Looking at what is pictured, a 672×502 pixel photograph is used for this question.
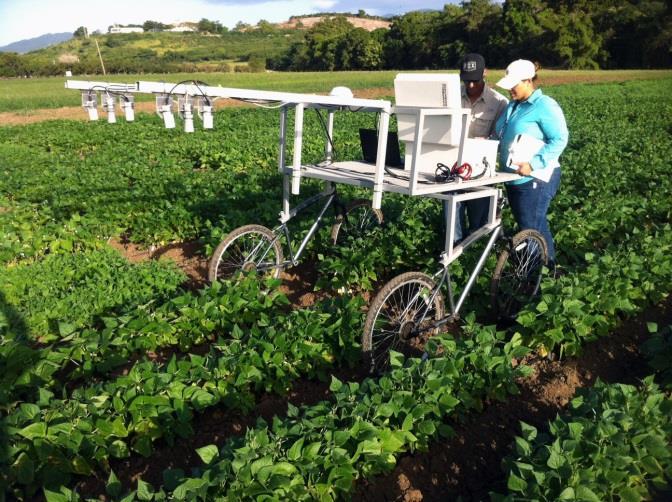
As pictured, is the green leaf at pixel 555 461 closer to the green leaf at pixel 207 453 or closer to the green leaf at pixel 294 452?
the green leaf at pixel 294 452

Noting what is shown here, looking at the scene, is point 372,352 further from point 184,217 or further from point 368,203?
point 184,217

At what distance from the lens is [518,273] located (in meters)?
4.88

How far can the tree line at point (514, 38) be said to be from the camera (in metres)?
60.3

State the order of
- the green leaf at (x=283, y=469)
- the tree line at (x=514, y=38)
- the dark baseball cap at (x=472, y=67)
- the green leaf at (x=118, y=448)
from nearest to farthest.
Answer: the green leaf at (x=283, y=469), the green leaf at (x=118, y=448), the dark baseball cap at (x=472, y=67), the tree line at (x=514, y=38)

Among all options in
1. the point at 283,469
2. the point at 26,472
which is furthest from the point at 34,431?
the point at 283,469

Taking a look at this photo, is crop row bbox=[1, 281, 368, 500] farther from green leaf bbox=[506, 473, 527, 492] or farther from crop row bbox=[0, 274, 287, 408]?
green leaf bbox=[506, 473, 527, 492]

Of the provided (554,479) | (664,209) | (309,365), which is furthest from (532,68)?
(664,209)

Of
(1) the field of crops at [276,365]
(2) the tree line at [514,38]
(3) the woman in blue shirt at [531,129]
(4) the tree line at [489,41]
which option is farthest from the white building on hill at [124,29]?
(3) the woman in blue shirt at [531,129]

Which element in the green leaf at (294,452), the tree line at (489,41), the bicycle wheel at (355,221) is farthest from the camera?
the tree line at (489,41)

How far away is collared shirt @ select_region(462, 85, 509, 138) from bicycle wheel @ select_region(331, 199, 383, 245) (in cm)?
141

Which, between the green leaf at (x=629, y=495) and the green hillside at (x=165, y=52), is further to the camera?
the green hillside at (x=165, y=52)

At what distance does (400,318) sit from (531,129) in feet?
6.25

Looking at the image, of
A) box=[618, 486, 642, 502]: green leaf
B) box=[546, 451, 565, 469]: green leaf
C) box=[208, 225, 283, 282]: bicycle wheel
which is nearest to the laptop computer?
box=[208, 225, 283, 282]: bicycle wheel

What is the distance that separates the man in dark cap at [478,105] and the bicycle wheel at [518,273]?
1.50 ft
